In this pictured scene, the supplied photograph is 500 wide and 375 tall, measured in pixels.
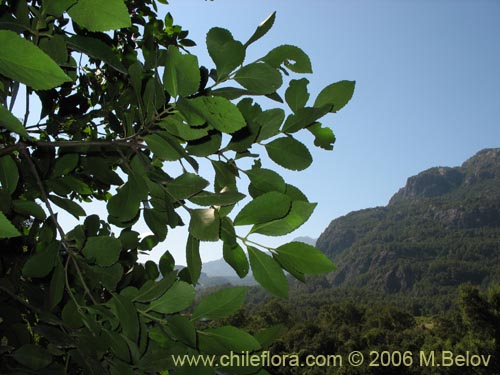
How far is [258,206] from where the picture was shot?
1022mm

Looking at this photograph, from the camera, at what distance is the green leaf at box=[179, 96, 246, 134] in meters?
0.77

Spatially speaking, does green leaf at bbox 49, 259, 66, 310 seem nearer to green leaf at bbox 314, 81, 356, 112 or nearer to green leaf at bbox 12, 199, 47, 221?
green leaf at bbox 12, 199, 47, 221

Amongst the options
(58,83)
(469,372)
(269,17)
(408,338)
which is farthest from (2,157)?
(408,338)

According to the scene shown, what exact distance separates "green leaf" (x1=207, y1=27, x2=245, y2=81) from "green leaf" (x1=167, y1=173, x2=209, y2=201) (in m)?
0.28

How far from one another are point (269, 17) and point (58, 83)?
63 cm

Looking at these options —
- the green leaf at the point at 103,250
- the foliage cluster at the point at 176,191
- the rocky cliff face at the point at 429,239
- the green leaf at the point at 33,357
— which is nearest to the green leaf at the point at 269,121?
the foliage cluster at the point at 176,191

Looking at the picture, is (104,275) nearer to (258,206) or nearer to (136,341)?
(136,341)

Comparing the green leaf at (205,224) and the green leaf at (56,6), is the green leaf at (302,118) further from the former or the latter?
the green leaf at (56,6)

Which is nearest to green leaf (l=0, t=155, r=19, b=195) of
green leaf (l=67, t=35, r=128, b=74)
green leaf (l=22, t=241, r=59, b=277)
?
green leaf (l=22, t=241, r=59, b=277)

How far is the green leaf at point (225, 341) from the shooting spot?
1053 millimetres

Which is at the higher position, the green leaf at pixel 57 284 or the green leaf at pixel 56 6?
the green leaf at pixel 56 6

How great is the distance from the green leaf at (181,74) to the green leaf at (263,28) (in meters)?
0.24

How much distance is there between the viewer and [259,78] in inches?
37.7

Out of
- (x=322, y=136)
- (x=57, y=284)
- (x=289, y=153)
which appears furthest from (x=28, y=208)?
(x=322, y=136)
